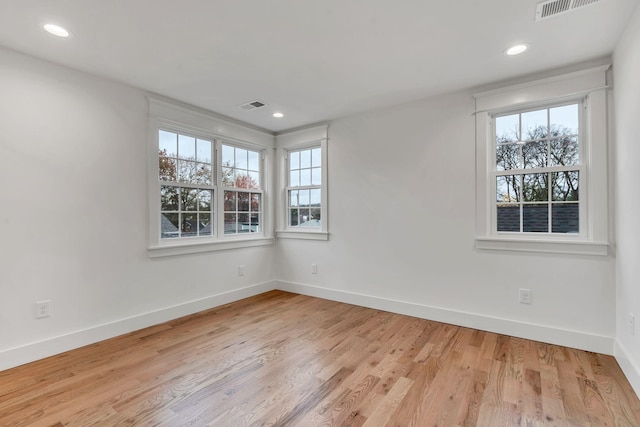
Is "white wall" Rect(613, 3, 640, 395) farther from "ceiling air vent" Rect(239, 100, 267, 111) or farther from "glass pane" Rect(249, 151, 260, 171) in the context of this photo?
"glass pane" Rect(249, 151, 260, 171)

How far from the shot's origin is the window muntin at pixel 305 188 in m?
4.54

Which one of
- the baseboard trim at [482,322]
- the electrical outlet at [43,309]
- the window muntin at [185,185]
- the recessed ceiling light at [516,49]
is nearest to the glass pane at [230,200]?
the window muntin at [185,185]

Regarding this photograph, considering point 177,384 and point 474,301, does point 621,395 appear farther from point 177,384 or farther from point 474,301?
point 177,384

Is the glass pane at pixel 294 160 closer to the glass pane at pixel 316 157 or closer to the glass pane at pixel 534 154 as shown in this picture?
the glass pane at pixel 316 157

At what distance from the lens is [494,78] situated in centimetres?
298

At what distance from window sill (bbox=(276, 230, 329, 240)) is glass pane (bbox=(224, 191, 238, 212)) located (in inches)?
33.9

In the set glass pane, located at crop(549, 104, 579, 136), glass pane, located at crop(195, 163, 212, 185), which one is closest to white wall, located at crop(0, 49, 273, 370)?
glass pane, located at crop(195, 163, 212, 185)

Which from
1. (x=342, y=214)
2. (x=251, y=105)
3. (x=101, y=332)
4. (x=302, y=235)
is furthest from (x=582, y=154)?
(x=101, y=332)

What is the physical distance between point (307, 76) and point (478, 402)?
294 centimetres

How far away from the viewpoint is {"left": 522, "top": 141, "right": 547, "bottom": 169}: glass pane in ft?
9.61

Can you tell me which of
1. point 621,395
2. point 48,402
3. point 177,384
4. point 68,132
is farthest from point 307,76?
point 621,395

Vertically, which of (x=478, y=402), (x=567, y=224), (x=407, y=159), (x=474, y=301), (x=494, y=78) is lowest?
(x=478, y=402)

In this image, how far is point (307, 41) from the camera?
92.3 inches

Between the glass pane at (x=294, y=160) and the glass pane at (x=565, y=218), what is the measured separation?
326cm
